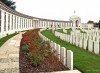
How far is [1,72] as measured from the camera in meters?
6.34

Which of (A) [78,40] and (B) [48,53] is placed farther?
(A) [78,40]

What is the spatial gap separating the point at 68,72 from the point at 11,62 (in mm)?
2229

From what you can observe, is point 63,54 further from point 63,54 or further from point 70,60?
point 70,60

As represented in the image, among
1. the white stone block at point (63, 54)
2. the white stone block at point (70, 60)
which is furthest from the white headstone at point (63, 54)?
the white stone block at point (70, 60)

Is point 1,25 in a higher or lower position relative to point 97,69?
higher

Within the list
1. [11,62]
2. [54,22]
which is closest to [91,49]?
[11,62]

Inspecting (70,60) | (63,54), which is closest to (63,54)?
(63,54)

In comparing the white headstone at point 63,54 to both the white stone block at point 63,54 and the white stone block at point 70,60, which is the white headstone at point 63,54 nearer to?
the white stone block at point 63,54

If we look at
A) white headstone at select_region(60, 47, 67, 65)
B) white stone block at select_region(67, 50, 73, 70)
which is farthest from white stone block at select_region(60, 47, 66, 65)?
white stone block at select_region(67, 50, 73, 70)

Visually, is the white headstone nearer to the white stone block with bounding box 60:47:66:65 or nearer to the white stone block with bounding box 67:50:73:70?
the white stone block with bounding box 60:47:66:65

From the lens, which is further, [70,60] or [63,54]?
[63,54]

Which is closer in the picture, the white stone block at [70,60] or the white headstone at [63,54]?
the white stone block at [70,60]

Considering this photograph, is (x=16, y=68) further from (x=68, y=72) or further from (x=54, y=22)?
(x=54, y=22)

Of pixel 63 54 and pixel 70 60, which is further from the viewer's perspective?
pixel 63 54
